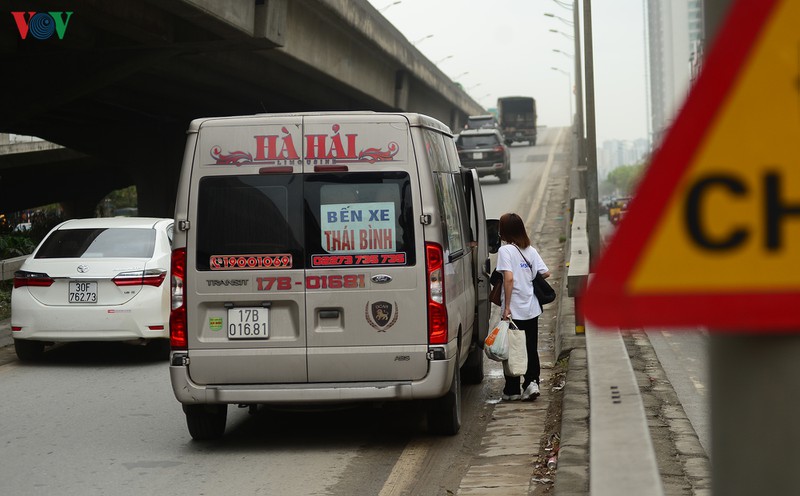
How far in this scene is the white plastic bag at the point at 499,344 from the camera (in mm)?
10031

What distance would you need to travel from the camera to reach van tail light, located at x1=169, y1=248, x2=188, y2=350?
822 cm

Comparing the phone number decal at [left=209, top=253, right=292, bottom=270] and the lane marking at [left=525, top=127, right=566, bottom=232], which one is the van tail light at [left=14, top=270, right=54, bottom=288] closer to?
the phone number decal at [left=209, top=253, right=292, bottom=270]

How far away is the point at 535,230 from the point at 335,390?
2090 cm

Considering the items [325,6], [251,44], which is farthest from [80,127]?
[251,44]

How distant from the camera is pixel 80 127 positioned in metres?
38.9

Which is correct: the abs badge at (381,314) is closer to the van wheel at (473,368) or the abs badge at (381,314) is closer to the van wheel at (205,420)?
the van wheel at (205,420)

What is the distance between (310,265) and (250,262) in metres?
0.44

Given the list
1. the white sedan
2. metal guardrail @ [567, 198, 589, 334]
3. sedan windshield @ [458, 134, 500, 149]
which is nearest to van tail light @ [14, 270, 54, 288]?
the white sedan

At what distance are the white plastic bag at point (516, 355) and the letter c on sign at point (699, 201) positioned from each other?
8.22 meters

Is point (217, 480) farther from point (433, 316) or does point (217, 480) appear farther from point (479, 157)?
point (479, 157)

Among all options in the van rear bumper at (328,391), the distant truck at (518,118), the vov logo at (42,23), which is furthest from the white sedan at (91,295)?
the distant truck at (518,118)

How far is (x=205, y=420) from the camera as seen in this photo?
8664 mm

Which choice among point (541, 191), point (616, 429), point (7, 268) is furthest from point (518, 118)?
point (616, 429)

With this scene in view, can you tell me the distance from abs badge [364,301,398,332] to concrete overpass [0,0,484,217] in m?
9.69
